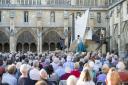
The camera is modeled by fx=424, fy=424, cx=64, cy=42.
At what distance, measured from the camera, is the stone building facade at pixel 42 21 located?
4978cm

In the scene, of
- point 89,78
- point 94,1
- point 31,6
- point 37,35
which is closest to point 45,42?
point 37,35

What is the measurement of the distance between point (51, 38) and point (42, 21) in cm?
230

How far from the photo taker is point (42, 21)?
50500mm

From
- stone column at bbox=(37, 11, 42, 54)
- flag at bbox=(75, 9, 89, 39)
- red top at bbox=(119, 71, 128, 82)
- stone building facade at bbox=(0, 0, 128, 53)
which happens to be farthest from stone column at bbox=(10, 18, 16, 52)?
red top at bbox=(119, 71, 128, 82)

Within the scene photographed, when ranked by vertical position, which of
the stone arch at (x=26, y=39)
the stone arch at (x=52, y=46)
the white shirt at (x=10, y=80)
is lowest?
the stone arch at (x=52, y=46)

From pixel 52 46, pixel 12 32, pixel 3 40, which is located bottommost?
pixel 52 46

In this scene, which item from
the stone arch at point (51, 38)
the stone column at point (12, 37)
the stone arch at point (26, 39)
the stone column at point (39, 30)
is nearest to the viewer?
the stone column at point (12, 37)

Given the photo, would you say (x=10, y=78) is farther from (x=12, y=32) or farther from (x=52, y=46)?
(x=52, y=46)

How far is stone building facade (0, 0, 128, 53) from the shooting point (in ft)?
163

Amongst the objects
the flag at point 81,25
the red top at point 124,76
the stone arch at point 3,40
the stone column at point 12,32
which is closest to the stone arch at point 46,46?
the stone column at point 12,32

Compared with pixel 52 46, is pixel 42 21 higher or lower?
higher

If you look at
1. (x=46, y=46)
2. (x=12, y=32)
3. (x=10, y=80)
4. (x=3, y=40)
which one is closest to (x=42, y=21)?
(x=46, y=46)

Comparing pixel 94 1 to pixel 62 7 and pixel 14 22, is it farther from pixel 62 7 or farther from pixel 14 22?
pixel 14 22

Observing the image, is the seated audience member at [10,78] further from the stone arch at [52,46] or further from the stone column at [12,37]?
the stone arch at [52,46]
